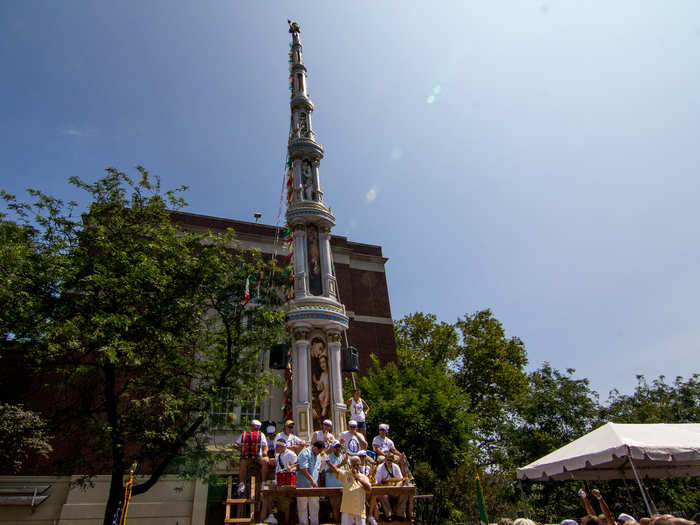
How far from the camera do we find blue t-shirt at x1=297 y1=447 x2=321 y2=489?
10945 mm

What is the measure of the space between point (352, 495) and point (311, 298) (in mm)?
11557

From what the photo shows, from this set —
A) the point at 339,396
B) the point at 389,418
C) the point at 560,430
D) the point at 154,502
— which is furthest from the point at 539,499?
the point at 154,502

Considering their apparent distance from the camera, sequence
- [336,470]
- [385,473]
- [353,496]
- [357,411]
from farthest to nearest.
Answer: [357,411], [385,473], [336,470], [353,496]

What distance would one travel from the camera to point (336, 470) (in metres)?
8.55

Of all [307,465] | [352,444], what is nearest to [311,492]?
[307,465]

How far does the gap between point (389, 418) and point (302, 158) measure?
1456cm

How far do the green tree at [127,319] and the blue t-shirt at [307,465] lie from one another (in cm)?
523

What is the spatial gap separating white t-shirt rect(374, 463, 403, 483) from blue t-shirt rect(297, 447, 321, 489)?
5.48 ft

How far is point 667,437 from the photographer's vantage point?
11.5 metres

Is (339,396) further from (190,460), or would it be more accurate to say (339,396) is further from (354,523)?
(354,523)

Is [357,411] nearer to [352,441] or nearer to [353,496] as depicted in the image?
[352,441]

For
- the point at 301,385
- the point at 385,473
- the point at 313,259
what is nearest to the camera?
the point at 385,473

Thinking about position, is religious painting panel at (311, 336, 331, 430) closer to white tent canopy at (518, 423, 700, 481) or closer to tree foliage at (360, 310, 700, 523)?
tree foliage at (360, 310, 700, 523)

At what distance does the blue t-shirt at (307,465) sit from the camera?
1095cm
